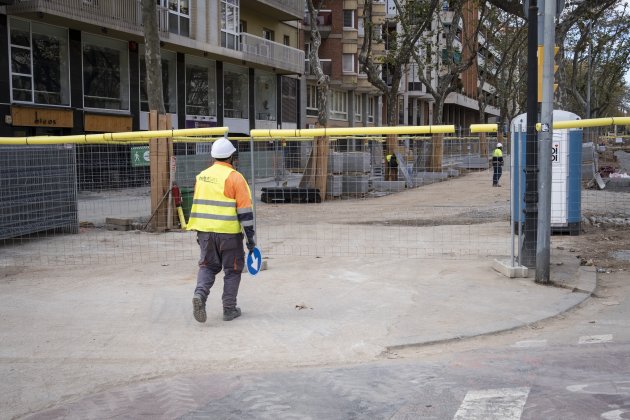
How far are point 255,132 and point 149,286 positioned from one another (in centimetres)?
252

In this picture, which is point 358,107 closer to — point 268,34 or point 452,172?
point 268,34

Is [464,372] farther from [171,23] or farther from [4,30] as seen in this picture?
[171,23]

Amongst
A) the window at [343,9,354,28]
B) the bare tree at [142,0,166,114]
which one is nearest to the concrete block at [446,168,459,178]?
the bare tree at [142,0,166,114]

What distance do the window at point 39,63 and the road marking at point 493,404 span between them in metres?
22.1

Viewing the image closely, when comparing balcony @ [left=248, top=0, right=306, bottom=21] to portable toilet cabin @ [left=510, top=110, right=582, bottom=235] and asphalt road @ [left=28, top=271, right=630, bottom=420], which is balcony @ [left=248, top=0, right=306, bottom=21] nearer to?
portable toilet cabin @ [left=510, top=110, right=582, bottom=235]

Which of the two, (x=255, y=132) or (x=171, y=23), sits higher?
(x=171, y=23)

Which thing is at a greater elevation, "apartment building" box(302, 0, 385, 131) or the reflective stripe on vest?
"apartment building" box(302, 0, 385, 131)

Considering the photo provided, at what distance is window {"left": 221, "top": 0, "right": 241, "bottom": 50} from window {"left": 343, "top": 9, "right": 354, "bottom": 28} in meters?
15.2

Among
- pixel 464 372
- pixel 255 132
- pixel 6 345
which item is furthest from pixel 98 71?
pixel 464 372

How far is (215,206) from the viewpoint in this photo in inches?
252

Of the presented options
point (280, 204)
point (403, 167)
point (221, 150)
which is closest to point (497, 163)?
point (403, 167)

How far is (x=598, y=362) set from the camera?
5254 mm

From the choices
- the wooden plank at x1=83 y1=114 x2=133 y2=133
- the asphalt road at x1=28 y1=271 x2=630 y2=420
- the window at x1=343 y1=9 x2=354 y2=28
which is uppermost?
the window at x1=343 y1=9 x2=354 y2=28

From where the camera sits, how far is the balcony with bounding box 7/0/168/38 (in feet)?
73.0
